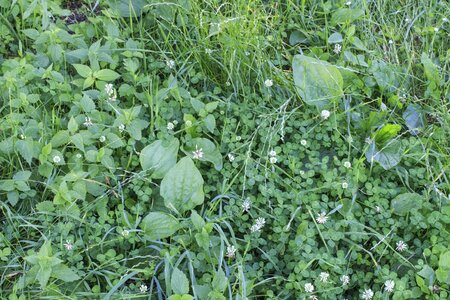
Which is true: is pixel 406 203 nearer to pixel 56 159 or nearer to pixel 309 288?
pixel 309 288

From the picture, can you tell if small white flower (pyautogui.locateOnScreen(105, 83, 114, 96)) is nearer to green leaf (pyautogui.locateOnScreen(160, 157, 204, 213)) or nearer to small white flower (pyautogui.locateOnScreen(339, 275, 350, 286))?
green leaf (pyautogui.locateOnScreen(160, 157, 204, 213))

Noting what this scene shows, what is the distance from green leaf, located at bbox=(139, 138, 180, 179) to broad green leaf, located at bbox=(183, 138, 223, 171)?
55 mm

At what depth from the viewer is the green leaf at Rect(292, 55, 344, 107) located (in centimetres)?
267

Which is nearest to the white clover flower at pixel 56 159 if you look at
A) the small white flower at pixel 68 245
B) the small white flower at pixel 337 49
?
the small white flower at pixel 68 245

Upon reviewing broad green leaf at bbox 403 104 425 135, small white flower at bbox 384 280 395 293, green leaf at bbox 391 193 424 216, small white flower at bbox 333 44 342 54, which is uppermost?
small white flower at bbox 333 44 342 54

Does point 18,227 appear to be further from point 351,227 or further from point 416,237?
point 416,237

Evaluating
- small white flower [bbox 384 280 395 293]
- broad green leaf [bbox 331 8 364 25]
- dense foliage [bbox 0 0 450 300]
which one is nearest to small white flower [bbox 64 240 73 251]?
dense foliage [bbox 0 0 450 300]

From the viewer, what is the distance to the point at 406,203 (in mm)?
2359

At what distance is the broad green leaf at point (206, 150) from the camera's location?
8.12 feet

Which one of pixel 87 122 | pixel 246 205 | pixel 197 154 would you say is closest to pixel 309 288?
pixel 246 205

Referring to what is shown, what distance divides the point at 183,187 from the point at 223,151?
0.96 feet

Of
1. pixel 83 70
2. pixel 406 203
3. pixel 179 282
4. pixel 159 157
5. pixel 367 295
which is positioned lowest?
pixel 367 295

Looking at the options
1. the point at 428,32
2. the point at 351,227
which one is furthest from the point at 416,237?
the point at 428,32

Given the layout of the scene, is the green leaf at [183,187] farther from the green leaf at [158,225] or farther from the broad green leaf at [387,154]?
the broad green leaf at [387,154]
